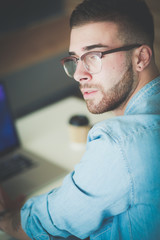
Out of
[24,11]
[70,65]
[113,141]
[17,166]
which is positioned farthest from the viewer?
[24,11]

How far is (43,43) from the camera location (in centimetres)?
156

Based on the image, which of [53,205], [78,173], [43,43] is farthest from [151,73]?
[43,43]

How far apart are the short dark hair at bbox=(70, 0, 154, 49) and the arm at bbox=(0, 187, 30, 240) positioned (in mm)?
608

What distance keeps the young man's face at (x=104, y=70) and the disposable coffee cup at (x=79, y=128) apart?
0.50m

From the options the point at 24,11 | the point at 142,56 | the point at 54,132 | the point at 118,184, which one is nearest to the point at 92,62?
the point at 142,56

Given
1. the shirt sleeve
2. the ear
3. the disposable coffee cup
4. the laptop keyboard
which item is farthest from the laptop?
the ear

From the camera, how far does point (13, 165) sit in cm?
115

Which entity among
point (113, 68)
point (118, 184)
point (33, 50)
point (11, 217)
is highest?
point (33, 50)

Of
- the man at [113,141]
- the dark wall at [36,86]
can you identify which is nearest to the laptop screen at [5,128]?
the dark wall at [36,86]

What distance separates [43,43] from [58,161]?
0.75m

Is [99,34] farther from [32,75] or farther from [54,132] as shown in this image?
[32,75]

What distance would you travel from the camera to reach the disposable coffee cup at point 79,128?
1.24 m

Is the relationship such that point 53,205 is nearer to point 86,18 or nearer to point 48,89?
point 86,18

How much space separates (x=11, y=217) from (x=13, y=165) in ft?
1.09
